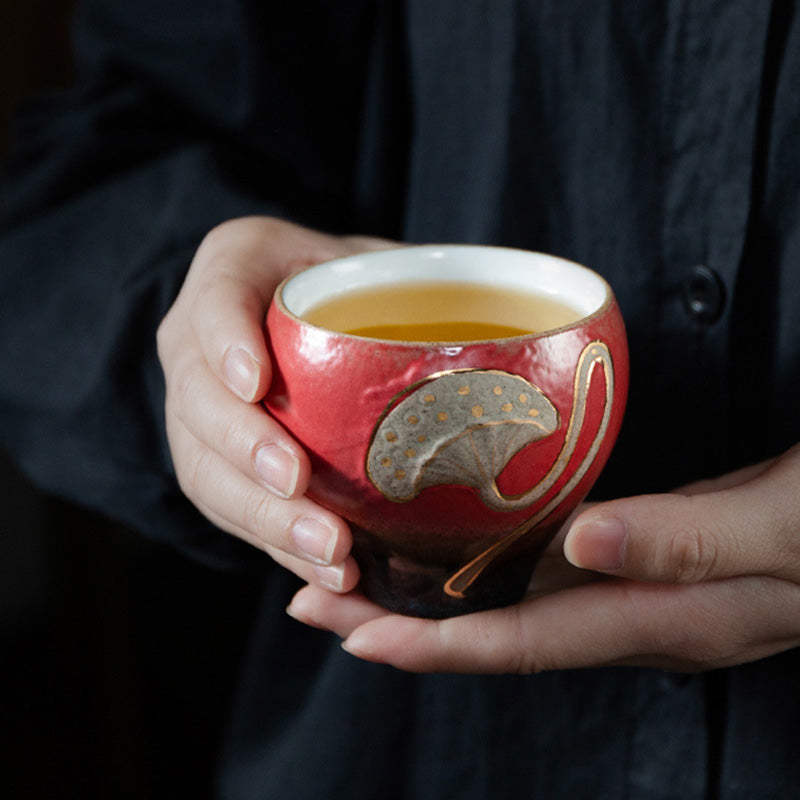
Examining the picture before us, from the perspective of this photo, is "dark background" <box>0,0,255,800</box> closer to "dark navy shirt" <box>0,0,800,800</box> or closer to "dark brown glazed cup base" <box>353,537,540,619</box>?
"dark navy shirt" <box>0,0,800,800</box>

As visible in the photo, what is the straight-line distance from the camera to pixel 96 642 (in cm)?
158

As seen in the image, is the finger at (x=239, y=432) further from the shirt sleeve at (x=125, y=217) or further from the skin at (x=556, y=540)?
the shirt sleeve at (x=125, y=217)

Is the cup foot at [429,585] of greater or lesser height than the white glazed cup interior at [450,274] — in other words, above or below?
below

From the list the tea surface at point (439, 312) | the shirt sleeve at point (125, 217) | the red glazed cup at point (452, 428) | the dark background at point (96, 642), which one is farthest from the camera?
the dark background at point (96, 642)

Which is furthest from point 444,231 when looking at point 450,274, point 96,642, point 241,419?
point 96,642

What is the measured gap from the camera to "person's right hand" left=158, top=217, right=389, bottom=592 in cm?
49

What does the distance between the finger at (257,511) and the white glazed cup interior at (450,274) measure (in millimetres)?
113

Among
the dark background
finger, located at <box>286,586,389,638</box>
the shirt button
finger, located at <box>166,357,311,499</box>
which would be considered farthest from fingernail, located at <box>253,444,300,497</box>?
the dark background

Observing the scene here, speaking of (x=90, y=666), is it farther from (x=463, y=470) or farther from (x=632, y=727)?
(x=463, y=470)

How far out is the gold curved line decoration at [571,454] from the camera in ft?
1.51

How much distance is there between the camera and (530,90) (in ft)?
2.36

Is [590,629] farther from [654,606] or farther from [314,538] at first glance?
[314,538]

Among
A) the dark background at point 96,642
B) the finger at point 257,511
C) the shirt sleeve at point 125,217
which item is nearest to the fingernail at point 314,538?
the finger at point 257,511

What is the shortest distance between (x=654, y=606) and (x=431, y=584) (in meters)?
0.14
